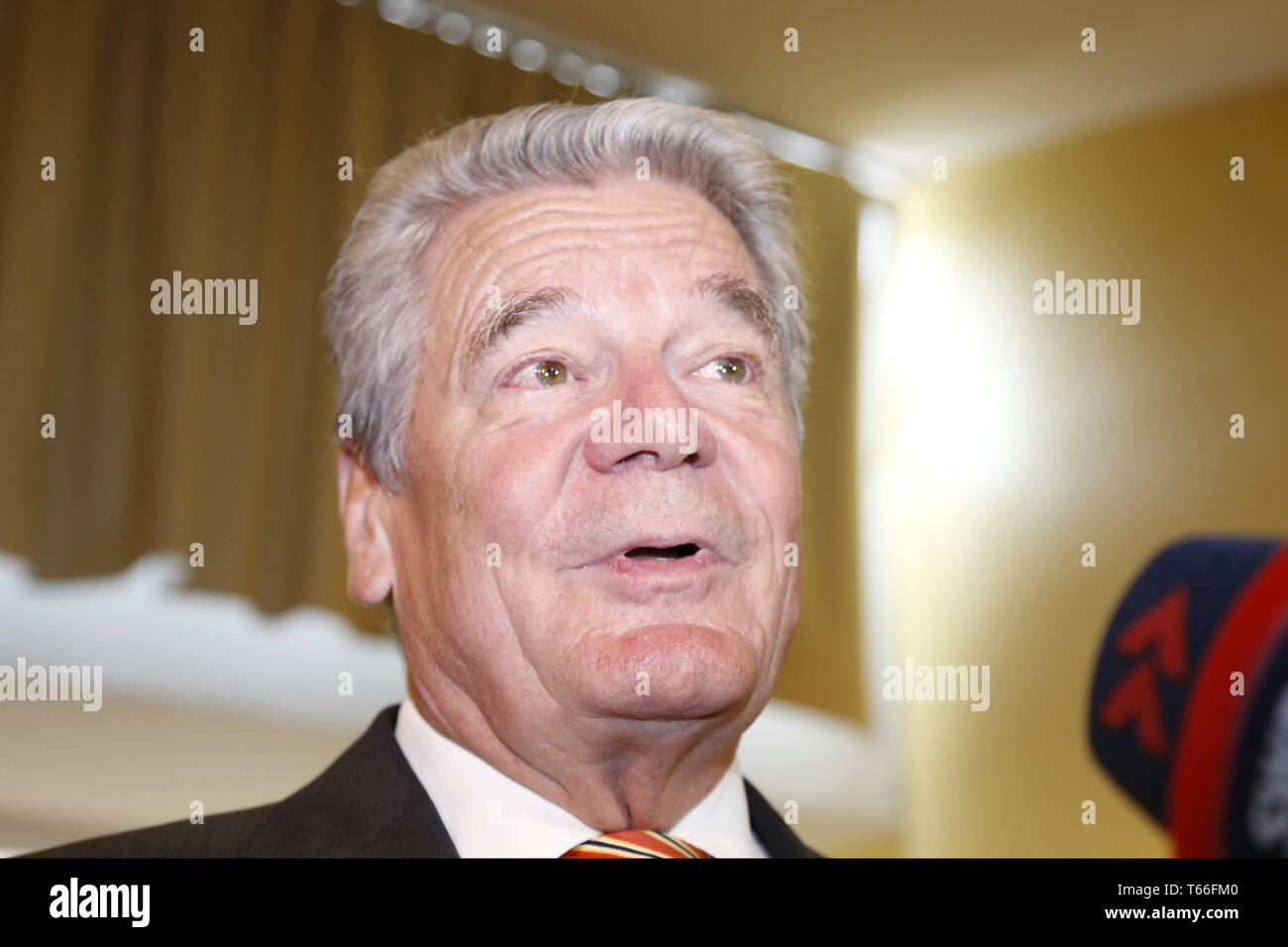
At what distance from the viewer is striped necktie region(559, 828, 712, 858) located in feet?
3.31

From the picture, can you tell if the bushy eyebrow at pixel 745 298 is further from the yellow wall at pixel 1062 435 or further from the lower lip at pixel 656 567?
the yellow wall at pixel 1062 435

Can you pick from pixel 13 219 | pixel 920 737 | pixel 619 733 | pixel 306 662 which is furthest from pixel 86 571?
pixel 920 737

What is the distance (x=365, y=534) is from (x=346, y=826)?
11.1 inches

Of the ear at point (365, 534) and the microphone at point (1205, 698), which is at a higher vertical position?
the ear at point (365, 534)

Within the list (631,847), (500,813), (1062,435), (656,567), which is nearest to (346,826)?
(500,813)

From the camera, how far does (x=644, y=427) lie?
3.21 feet

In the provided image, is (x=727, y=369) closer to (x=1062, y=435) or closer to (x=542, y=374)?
(x=542, y=374)

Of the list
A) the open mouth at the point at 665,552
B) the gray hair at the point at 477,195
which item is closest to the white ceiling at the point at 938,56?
the gray hair at the point at 477,195

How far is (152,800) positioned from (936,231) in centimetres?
156

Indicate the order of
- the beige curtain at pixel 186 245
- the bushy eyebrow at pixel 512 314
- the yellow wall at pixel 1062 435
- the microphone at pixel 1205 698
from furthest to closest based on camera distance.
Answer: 1. the yellow wall at pixel 1062 435
2. the beige curtain at pixel 186 245
3. the bushy eyebrow at pixel 512 314
4. the microphone at pixel 1205 698

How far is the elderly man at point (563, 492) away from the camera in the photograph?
0.98m

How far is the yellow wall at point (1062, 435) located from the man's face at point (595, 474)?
98 cm

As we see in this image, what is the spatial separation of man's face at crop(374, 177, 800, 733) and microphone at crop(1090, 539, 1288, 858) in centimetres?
37
